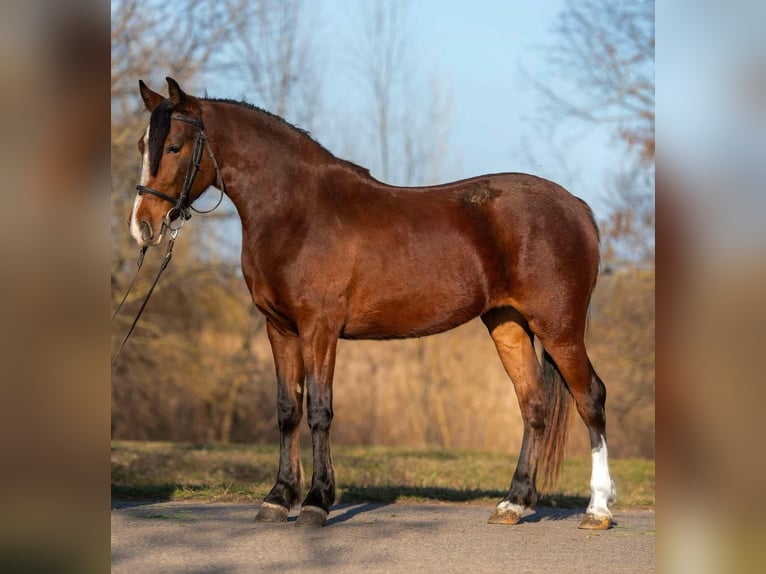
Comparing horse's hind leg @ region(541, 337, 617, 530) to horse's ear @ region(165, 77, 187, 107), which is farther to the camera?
horse's hind leg @ region(541, 337, 617, 530)

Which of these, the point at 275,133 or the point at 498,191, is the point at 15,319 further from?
the point at 498,191

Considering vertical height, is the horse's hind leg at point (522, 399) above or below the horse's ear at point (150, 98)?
below

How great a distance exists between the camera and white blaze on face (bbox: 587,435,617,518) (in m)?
6.04

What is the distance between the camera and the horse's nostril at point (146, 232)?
559 cm

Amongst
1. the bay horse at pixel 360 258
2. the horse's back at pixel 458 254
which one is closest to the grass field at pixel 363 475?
the bay horse at pixel 360 258

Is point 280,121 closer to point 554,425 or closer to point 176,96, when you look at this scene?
point 176,96

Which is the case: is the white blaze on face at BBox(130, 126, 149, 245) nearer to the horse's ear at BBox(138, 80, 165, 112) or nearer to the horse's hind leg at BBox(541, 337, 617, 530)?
the horse's ear at BBox(138, 80, 165, 112)

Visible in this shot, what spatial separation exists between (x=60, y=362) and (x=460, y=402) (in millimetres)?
14757

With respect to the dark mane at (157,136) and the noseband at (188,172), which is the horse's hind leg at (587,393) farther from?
the dark mane at (157,136)

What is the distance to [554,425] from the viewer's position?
21.2 ft

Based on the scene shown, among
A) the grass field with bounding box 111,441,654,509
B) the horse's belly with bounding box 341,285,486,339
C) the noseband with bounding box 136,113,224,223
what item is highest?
the noseband with bounding box 136,113,224,223

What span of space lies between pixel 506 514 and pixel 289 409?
5.57 feet

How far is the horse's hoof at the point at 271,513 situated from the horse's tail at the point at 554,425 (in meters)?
1.93

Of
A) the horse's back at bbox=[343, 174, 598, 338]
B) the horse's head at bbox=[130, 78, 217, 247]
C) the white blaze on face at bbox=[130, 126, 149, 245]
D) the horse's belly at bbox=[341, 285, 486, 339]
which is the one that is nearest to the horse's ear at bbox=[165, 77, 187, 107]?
the horse's head at bbox=[130, 78, 217, 247]
